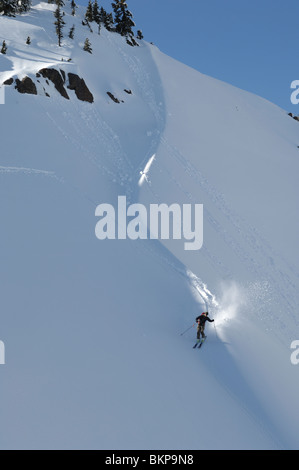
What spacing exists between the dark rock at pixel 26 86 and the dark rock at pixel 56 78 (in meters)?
2.46

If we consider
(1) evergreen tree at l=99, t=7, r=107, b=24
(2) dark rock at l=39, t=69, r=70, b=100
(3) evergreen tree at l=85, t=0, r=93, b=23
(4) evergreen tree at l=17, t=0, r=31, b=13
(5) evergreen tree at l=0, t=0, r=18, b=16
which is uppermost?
(1) evergreen tree at l=99, t=7, r=107, b=24

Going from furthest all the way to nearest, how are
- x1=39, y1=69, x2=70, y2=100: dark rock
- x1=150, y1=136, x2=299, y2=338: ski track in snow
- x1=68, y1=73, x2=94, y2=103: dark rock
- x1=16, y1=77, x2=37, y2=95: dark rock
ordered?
x1=68, y1=73, x2=94, y2=103: dark rock
x1=39, y1=69, x2=70, y2=100: dark rock
x1=16, y1=77, x2=37, y2=95: dark rock
x1=150, y1=136, x2=299, y2=338: ski track in snow

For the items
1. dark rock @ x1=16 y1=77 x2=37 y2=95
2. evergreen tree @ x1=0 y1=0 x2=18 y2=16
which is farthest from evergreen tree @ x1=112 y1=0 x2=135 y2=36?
dark rock @ x1=16 y1=77 x2=37 y2=95

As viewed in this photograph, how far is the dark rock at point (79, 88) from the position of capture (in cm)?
2630

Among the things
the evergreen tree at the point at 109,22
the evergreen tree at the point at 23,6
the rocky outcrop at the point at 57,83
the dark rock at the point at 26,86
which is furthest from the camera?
the evergreen tree at the point at 109,22

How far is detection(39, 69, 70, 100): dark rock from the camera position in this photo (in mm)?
24308

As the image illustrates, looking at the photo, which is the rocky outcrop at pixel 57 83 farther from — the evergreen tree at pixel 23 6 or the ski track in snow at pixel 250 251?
the evergreen tree at pixel 23 6

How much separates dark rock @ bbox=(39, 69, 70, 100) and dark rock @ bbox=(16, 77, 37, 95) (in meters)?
2.46

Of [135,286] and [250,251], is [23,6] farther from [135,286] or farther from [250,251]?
[135,286]

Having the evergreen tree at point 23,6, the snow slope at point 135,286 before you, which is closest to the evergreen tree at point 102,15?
the evergreen tree at point 23,6

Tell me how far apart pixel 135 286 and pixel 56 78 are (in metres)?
22.3

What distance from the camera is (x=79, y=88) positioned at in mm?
26547

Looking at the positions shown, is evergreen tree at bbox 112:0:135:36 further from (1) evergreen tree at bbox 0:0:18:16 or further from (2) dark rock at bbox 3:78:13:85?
(2) dark rock at bbox 3:78:13:85

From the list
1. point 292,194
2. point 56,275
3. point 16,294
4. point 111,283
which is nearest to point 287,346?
point 111,283
